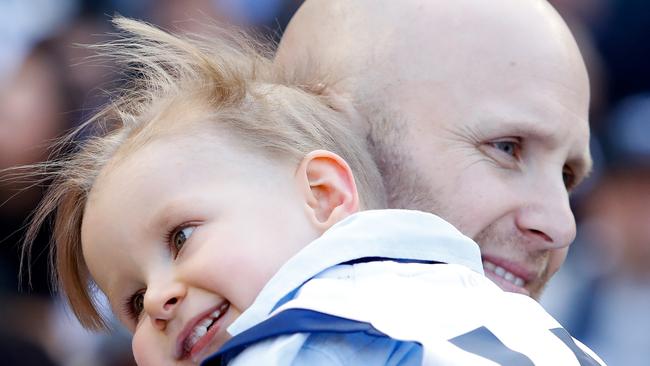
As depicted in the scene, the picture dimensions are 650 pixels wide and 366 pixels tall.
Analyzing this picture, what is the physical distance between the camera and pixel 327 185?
61.8 inches

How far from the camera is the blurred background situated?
3139 millimetres

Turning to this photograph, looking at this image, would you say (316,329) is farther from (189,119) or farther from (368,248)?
(189,119)

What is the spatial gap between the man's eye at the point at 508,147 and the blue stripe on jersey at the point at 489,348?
0.66 metres

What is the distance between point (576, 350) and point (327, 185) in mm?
408

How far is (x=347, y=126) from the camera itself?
1842 mm

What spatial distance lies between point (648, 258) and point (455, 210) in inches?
70.6

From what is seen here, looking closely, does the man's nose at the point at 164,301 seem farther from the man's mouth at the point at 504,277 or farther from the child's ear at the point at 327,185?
the man's mouth at the point at 504,277

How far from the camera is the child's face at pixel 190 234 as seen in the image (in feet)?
4.76

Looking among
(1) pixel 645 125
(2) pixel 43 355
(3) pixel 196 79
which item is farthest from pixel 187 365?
(1) pixel 645 125

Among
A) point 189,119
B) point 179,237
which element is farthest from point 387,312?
point 189,119

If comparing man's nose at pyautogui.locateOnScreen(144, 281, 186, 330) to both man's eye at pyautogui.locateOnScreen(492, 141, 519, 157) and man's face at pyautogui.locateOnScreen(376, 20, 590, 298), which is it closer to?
man's face at pyautogui.locateOnScreen(376, 20, 590, 298)

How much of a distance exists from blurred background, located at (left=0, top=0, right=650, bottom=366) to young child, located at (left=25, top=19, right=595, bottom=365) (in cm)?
121

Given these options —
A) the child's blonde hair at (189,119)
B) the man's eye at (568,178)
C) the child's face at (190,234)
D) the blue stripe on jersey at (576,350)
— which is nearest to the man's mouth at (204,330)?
the child's face at (190,234)

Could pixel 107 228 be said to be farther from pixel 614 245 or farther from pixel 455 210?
pixel 614 245
